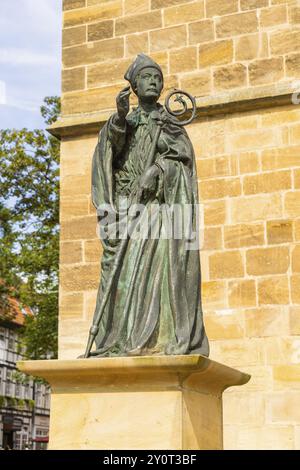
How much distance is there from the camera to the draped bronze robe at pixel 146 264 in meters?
5.20

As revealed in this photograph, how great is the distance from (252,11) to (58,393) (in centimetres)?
543

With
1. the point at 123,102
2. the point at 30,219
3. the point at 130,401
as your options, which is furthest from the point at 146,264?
the point at 30,219

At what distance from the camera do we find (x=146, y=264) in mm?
5387

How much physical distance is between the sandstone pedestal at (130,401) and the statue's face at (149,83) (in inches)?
74.3

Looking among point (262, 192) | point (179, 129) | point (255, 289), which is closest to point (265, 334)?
point (255, 289)

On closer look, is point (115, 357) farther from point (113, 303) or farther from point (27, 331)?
point (27, 331)

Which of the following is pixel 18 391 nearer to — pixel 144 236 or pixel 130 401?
pixel 144 236

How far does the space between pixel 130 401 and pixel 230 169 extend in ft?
14.1

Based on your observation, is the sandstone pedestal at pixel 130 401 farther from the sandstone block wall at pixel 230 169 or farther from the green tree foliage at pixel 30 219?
the green tree foliage at pixel 30 219

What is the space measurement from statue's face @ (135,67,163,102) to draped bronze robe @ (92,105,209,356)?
161 millimetres

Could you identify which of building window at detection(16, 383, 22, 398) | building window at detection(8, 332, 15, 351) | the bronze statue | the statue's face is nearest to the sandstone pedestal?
the bronze statue

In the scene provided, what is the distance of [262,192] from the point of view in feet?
28.4

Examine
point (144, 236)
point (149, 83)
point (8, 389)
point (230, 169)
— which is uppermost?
point (8, 389)

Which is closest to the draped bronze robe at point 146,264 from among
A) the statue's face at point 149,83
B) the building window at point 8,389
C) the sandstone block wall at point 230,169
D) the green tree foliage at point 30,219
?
the statue's face at point 149,83
